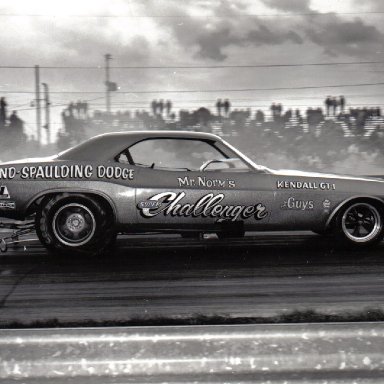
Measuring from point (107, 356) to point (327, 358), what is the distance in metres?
0.81

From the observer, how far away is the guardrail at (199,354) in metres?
2.18

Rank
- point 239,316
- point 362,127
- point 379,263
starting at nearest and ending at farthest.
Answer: point 239,316, point 379,263, point 362,127

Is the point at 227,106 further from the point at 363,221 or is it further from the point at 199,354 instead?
the point at 199,354

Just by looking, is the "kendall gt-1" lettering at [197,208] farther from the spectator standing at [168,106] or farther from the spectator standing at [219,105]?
the spectator standing at [219,105]

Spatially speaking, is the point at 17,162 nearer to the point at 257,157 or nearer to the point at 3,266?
the point at 3,266

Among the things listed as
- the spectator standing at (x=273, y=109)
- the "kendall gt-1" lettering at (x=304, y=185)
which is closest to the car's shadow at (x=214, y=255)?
the "kendall gt-1" lettering at (x=304, y=185)

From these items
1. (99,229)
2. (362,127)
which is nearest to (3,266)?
(99,229)

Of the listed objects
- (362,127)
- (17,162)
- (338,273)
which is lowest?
(338,273)

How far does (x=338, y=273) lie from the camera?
17.4ft

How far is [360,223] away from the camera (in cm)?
659

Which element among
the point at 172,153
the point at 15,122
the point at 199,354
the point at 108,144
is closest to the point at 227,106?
the point at 15,122

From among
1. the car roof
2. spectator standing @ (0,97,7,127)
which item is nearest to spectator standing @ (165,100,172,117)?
spectator standing @ (0,97,7,127)

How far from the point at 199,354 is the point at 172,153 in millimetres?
4504

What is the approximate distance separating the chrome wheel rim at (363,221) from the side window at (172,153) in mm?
1528
